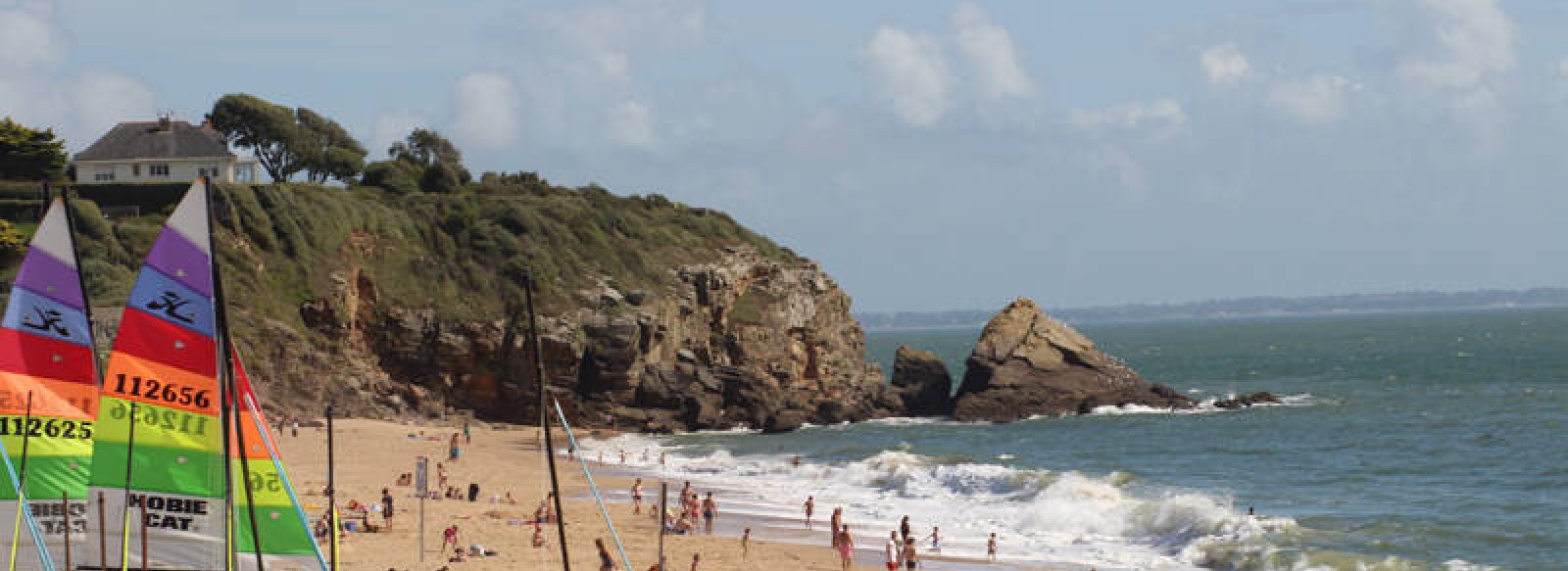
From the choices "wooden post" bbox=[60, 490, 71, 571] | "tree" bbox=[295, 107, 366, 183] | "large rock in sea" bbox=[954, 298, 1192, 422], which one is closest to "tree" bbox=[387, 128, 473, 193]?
"tree" bbox=[295, 107, 366, 183]

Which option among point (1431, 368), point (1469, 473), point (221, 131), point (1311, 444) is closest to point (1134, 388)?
point (1311, 444)

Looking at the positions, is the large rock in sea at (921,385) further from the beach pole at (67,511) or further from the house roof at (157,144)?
the beach pole at (67,511)

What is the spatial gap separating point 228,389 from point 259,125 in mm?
67038

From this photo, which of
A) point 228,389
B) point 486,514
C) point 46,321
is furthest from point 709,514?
point 46,321

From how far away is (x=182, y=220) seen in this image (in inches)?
512

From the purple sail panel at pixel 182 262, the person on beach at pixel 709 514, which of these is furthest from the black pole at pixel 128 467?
the person on beach at pixel 709 514

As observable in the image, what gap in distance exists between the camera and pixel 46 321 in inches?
573

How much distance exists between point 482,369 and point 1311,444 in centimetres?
3509

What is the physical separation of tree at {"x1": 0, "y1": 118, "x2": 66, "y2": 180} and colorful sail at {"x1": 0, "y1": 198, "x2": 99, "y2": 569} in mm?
53775

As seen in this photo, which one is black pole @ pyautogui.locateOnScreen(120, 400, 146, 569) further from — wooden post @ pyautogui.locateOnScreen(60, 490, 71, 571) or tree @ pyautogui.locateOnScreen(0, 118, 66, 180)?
tree @ pyautogui.locateOnScreen(0, 118, 66, 180)

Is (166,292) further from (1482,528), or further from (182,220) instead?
(1482,528)

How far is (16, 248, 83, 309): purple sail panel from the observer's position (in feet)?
47.3

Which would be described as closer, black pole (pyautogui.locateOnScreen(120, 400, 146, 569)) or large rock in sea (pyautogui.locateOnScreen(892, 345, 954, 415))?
black pole (pyautogui.locateOnScreen(120, 400, 146, 569))

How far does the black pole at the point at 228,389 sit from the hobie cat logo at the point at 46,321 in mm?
1590
